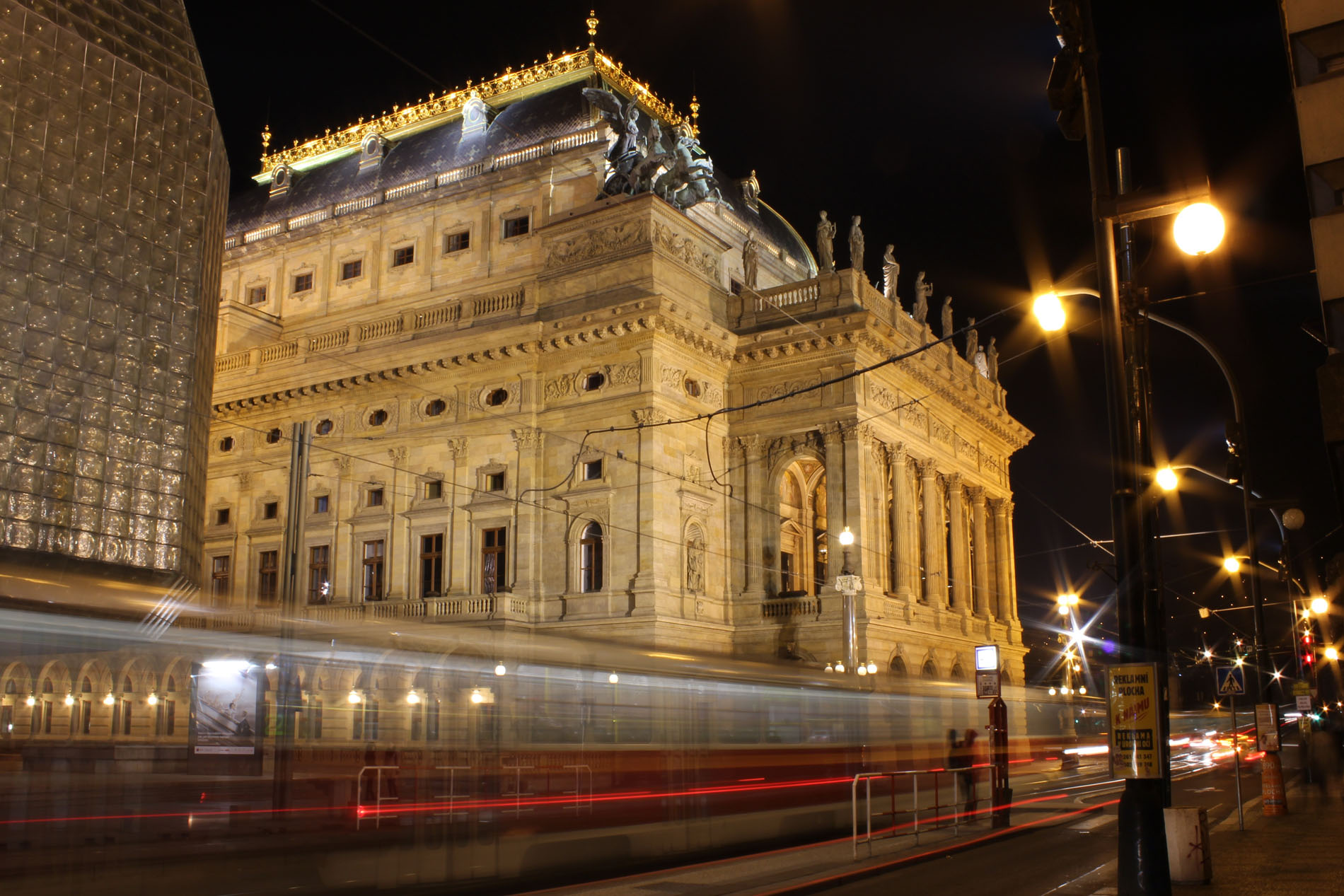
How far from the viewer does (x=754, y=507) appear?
136 ft

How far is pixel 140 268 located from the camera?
42.0 meters

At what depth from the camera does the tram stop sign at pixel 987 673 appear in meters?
22.2

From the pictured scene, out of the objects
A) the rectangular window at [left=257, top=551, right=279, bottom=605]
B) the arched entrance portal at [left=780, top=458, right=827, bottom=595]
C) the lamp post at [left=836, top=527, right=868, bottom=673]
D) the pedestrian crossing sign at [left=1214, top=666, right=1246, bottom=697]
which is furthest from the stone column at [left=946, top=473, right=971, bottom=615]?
the pedestrian crossing sign at [left=1214, top=666, right=1246, bottom=697]

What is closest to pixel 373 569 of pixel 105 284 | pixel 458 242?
pixel 105 284

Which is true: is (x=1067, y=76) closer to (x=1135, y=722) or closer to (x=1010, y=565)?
(x=1135, y=722)

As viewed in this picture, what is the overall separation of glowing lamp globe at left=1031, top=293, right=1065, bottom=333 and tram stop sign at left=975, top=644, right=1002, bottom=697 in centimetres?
1062

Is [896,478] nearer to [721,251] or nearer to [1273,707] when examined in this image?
[721,251]

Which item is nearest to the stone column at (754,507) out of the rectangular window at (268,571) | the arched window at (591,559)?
the arched window at (591,559)

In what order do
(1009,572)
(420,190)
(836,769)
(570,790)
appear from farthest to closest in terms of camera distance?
1. (1009,572)
2. (420,190)
3. (836,769)
4. (570,790)

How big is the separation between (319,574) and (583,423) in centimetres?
1201

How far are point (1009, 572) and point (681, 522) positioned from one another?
2039cm

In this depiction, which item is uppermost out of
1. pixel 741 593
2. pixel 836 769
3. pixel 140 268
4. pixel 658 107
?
pixel 658 107

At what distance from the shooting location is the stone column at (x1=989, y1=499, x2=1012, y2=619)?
2053 inches

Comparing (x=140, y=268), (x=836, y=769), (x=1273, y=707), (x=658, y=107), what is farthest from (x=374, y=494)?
(x=1273, y=707)
